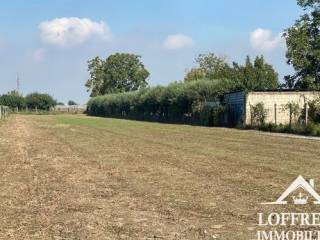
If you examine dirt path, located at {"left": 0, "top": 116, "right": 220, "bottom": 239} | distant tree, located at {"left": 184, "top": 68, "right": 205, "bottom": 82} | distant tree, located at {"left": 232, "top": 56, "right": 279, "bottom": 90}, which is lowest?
dirt path, located at {"left": 0, "top": 116, "right": 220, "bottom": 239}

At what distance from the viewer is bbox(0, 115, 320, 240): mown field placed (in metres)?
8.23

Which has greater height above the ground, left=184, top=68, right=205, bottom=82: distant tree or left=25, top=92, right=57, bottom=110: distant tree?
left=184, top=68, right=205, bottom=82: distant tree

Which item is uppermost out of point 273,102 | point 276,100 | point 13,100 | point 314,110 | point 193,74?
point 193,74

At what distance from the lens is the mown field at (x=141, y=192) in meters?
8.23

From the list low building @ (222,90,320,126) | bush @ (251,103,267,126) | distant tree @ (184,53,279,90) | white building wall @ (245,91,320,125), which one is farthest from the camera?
distant tree @ (184,53,279,90)

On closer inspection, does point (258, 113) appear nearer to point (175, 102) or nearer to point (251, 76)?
point (251, 76)

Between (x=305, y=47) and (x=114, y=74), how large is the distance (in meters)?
89.9

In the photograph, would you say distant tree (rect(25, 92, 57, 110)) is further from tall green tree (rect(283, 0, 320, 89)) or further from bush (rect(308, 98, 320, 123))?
bush (rect(308, 98, 320, 123))

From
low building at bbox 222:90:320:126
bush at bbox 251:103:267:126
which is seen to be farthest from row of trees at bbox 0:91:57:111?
bush at bbox 251:103:267:126

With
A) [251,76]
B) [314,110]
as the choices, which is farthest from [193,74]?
[314,110]

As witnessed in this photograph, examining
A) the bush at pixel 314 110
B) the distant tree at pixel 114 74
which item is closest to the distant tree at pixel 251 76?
the bush at pixel 314 110

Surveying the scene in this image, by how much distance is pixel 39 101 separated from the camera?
15238cm

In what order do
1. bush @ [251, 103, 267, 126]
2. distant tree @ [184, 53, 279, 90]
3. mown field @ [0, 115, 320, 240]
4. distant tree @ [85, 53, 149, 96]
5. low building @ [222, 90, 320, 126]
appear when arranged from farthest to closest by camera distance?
distant tree @ [85, 53, 149, 96], distant tree @ [184, 53, 279, 90], low building @ [222, 90, 320, 126], bush @ [251, 103, 267, 126], mown field @ [0, 115, 320, 240]

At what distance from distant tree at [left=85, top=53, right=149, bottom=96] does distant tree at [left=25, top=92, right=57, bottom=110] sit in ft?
37.8
